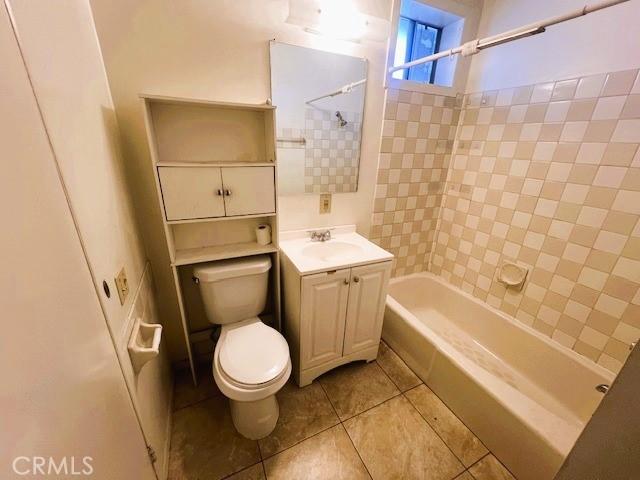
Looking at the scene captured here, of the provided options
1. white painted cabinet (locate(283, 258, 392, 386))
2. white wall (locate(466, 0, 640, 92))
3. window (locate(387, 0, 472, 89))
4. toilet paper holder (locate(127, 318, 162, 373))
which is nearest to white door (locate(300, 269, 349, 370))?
white painted cabinet (locate(283, 258, 392, 386))

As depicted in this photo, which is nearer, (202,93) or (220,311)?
(202,93)

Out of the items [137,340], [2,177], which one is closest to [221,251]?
[137,340]

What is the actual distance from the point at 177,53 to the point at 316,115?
Result: 2.34 feet

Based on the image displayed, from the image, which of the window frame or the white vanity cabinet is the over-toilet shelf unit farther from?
the window frame

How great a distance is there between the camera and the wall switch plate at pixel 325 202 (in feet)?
5.51

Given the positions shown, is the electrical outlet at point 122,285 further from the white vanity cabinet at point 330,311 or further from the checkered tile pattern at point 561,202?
the checkered tile pattern at point 561,202

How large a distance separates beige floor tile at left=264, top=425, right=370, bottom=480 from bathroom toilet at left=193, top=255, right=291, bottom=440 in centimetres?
16

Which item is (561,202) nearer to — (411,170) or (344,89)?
(411,170)

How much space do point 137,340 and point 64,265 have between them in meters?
0.52

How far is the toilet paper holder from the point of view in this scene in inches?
34.1

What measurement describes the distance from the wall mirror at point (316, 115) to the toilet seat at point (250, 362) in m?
0.84

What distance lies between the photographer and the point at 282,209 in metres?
1.60

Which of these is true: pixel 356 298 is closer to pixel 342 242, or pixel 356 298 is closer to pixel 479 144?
pixel 342 242

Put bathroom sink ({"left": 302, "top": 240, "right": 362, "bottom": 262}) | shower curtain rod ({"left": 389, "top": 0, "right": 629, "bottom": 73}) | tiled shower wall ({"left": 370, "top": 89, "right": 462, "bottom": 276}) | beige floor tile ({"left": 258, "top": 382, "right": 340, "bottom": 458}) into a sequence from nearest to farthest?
shower curtain rod ({"left": 389, "top": 0, "right": 629, "bottom": 73}), beige floor tile ({"left": 258, "top": 382, "right": 340, "bottom": 458}), bathroom sink ({"left": 302, "top": 240, "right": 362, "bottom": 262}), tiled shower wall ({"left": 370, "top": 89, "right": 462, "bottom": 276})
